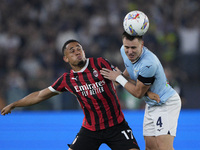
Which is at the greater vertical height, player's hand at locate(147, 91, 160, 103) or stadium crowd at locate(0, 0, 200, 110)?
stadium crowd at locate(0, 0, 200, 110)

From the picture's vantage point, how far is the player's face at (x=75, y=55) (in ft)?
13.9

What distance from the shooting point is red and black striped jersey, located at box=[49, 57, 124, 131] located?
424 centimetres

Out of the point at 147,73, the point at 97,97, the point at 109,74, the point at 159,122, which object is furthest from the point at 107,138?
the point at 147,73

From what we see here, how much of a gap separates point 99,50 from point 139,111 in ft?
7.22

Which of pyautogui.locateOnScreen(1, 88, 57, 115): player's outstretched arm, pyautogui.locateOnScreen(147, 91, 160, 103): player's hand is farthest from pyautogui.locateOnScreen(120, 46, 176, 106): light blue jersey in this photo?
pyautogui.locateOnScreen(1, 88, 57, 115): player's outstretched arm

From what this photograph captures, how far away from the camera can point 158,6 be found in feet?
36.8

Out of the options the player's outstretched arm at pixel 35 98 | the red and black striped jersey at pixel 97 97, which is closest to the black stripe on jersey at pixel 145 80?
the red and black striped jersey at pixel 97 97

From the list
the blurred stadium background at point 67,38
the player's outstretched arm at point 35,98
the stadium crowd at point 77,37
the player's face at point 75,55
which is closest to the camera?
the player's face at point 75,55

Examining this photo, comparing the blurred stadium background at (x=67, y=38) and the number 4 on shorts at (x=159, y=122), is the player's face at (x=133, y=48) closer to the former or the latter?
the number 4 on shorts at (x=159, y=122)

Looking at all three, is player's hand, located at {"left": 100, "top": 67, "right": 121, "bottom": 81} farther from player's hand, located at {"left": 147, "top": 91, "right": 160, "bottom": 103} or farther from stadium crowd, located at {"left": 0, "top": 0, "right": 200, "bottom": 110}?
stadium crowd, located at {"left": 0, "top": 0, "right": 200, "bottom": 110}

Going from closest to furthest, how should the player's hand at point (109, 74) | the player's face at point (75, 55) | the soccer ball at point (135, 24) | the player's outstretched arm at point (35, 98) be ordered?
the soccer ball at point (135, 24), the player's hand at point (109, 74), the player's face at point (75, 55), the player's outstretched arm at point (35, 98)

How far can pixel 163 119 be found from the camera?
4273 mm

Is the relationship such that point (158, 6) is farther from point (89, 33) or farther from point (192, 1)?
point (89, 33)

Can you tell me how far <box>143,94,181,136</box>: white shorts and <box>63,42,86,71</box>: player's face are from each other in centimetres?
100
